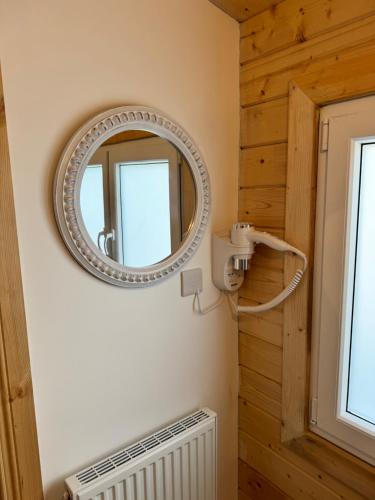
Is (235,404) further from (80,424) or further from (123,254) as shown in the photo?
(123,254)

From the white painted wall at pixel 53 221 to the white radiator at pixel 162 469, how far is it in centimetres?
7

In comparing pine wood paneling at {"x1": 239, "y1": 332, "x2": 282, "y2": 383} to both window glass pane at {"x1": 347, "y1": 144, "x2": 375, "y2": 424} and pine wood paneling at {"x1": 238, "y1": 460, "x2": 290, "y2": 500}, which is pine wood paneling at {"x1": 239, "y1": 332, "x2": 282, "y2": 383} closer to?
window glass pane at {"x1": 347, "y1": 144, "x2": 375, "y2": 424}

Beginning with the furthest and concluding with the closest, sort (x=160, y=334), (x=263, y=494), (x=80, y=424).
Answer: (x=263, y=494) → (x=160, y=334) → (x=80, y=424)

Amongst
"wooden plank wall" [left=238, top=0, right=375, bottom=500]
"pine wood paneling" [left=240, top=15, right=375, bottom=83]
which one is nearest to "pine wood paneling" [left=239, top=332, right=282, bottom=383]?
"wooden plank wall" [left=238, top=0, right=375, bottom=500]

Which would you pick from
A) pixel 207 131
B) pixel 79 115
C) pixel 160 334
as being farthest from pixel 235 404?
pixel 79 115

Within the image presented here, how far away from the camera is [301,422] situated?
4.10ft

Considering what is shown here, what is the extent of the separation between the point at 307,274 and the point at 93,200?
2.46ft

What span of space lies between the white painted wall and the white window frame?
1.23ft

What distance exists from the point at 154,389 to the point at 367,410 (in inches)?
28.1

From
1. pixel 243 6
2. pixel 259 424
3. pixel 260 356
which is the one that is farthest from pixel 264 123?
pixel 259 424

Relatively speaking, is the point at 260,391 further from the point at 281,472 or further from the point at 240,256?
the point at 240,256

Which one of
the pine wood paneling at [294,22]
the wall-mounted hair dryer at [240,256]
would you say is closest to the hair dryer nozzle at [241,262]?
the wall-mounted hair dryer at [240,256]

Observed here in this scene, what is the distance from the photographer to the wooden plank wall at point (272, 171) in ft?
3.32

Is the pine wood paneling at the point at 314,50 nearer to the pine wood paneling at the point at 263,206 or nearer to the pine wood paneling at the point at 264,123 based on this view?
the pine wood paneling at the point at 264,123
